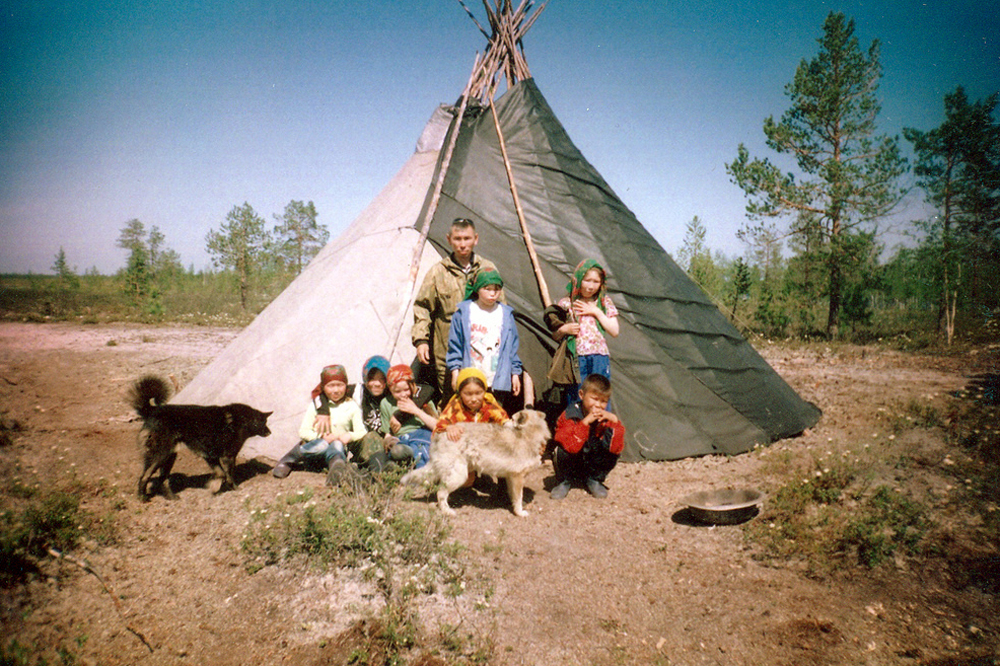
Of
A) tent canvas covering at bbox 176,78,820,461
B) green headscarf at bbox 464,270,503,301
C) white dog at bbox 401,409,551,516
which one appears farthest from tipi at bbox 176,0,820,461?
white dog at bbox 401,409,551,516

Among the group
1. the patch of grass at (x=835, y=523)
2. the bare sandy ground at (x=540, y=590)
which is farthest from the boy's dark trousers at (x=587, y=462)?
the patch of grass at (x=835, y=523)

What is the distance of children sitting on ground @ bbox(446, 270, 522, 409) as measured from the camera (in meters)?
3.65

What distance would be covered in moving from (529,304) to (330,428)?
2.05 meters

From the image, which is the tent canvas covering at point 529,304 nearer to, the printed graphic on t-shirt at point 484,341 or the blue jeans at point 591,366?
the blue jeans at point 591,366

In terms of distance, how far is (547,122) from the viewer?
18.4 feet

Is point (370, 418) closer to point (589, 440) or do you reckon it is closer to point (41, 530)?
point (589, 440)

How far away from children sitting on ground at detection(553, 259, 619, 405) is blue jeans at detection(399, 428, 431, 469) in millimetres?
1223

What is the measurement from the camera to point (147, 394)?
3.15 meters

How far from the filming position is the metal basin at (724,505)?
3.19m

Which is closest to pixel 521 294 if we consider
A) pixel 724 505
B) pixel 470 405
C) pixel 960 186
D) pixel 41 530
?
pixel 470 405

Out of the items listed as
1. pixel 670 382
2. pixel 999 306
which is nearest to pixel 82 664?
pixel 670 382

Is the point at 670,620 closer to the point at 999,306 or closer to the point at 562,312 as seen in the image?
the point at 562,312

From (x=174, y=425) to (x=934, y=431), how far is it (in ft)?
22.0

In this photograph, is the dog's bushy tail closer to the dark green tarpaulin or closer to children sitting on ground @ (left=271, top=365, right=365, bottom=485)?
children sitting on ground @ (left=271, top=365, right=365, bottom=485)
